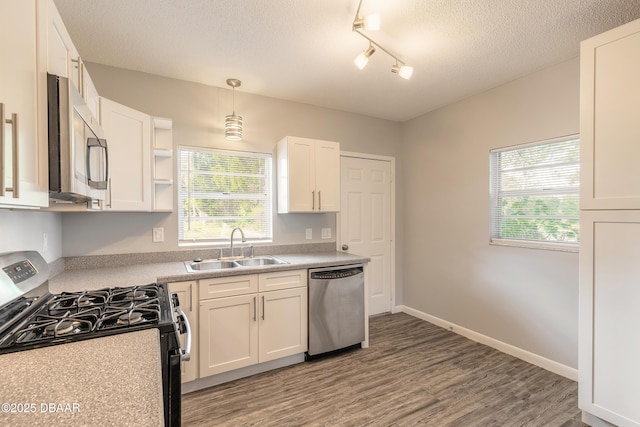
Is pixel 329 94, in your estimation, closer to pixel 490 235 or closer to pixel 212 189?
pixel 212 189

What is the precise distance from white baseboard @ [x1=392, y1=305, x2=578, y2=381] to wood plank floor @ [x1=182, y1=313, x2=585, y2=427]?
7 centimetres

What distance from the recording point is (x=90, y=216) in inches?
94.5

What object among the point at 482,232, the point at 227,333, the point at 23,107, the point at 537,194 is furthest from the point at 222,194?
the point at 537,194

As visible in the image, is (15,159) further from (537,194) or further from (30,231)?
(537,194)

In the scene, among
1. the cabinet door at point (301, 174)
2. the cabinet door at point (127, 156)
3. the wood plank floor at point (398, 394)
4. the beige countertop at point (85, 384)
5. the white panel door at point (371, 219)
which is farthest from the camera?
the white panel door at point (371, 219)

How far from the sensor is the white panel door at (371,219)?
3.63 m

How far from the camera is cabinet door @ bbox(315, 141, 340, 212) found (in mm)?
3039

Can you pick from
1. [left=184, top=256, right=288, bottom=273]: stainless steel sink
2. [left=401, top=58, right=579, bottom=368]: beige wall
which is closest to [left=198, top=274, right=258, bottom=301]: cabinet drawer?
[left=184, top=256, right=288, bottom=273]: stainless steel sink

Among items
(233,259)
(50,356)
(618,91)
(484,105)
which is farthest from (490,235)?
(50,356)

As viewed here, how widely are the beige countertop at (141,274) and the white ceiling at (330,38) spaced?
171cm

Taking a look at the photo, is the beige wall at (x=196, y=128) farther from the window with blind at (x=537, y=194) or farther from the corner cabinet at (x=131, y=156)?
the window with blind at (x=537, y=194)

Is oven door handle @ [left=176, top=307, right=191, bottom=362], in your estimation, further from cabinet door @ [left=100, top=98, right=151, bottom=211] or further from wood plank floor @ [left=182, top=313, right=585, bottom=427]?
cabinet door @ [left=100, top=98, right=151, bottom=211]

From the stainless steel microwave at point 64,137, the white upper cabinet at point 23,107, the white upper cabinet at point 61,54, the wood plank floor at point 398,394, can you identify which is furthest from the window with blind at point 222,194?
the white upper cabinet at point 23,107

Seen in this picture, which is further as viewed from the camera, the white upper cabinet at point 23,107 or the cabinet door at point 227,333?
the cabinet door at point 227,333
